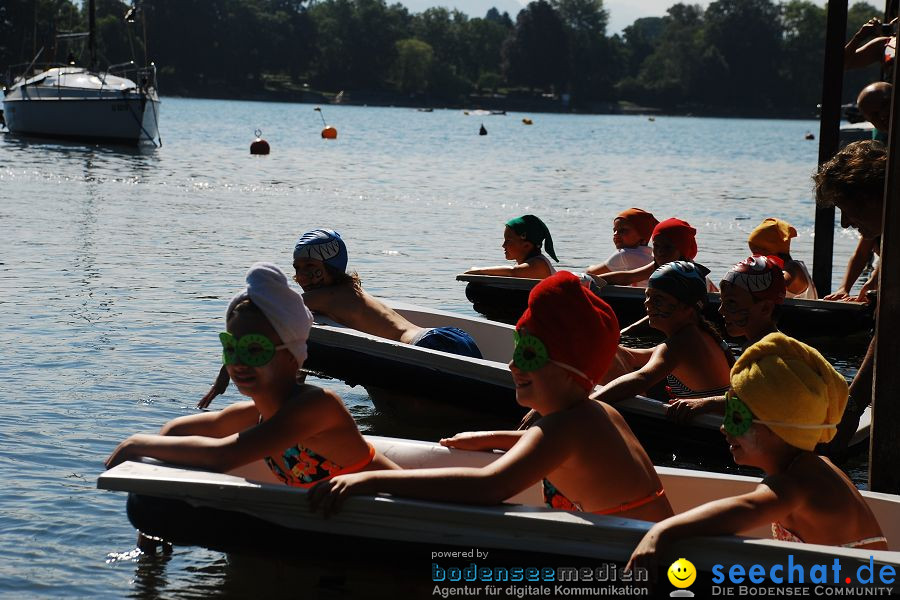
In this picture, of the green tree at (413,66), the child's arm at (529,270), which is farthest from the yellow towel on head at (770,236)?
the green tree at (413,66)

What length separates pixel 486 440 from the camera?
5.03 metres

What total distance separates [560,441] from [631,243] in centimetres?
783

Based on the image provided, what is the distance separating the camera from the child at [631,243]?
11.6 meters

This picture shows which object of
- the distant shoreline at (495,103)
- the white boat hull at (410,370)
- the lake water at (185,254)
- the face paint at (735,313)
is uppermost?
the distant shoreline at (495,103)

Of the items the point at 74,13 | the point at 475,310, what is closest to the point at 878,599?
the point at 475,310

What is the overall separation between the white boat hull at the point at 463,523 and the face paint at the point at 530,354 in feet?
1.55

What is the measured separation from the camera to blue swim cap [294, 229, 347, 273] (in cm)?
787

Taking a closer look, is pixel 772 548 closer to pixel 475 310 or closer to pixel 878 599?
pixel 878 599

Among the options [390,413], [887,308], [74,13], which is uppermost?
[74,13]

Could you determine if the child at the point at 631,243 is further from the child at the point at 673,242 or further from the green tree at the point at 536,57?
the green tree at the point at 536,57

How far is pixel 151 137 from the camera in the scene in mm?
42250

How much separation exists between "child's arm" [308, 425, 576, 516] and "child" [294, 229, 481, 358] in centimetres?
374

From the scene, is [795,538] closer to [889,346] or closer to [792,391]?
[792,391]

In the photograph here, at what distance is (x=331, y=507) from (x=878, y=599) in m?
1.71
